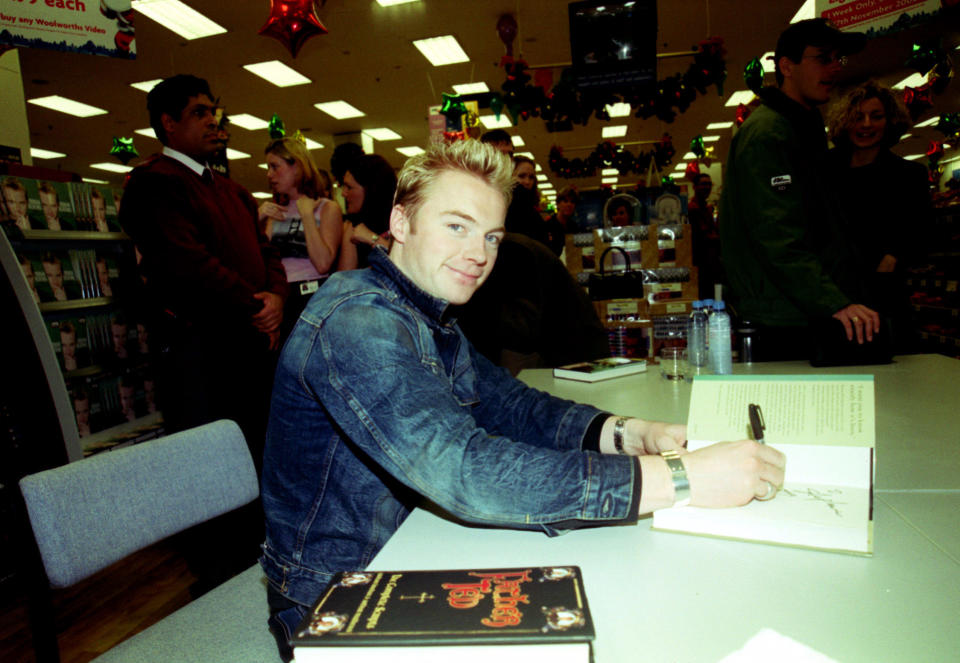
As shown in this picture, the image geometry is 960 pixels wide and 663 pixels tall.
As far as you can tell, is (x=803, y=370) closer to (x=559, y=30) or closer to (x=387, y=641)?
(x=387, y=641)

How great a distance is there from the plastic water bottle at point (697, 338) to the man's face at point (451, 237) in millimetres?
1010

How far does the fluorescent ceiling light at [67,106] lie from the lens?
312 inches

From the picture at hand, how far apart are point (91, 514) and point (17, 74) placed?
14.3 ft

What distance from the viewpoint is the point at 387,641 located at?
1.66ft

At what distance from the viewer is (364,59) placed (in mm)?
7383

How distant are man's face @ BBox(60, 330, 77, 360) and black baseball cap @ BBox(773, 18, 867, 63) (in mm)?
3340

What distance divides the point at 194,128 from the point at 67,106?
769 centimetres

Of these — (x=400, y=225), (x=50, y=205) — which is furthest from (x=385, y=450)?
(x=50, y=205)

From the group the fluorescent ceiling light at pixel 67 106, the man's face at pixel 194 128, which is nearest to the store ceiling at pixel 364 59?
the fluorescent ceiling light at pixel 67 106

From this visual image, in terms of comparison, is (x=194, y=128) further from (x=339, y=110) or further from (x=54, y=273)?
(x=339, y=110)

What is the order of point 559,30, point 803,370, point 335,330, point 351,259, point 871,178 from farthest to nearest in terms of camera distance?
point 559,30 → point 351,259 → point 871,178 → point 803,370 → point 335,330

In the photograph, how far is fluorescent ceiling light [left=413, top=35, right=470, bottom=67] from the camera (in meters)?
6.97

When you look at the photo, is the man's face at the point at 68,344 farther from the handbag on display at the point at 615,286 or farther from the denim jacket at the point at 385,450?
the handbag on display at the point at 615,286

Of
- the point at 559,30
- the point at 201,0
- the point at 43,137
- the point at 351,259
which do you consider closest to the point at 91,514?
the point at 351,259
